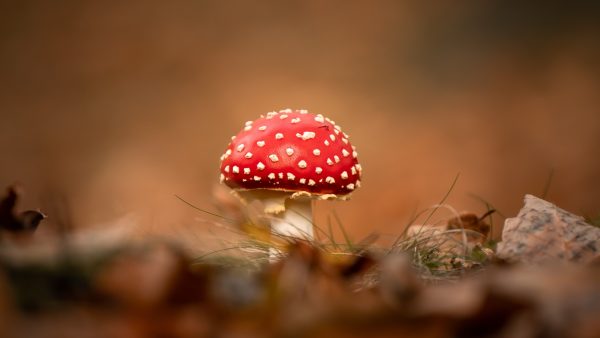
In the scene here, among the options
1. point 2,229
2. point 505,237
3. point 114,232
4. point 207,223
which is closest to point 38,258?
point 114,232

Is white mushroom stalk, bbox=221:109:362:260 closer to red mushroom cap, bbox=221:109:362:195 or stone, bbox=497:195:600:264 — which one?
red mushroom cap, bbox=221:109:362:195

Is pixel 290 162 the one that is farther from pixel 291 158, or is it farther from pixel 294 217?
pixel 294 217

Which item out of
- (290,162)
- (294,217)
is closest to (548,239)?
(290,162)

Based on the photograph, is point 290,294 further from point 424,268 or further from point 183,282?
point 424,268

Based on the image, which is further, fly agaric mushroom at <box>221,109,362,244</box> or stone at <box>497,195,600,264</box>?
fly agaric mushroom at <box>221,109,362,244</box>

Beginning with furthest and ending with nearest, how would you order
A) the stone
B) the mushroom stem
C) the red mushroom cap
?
the mushroom stem, the red mushroom cap, the stone

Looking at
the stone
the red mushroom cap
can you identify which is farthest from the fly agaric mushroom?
the stone
